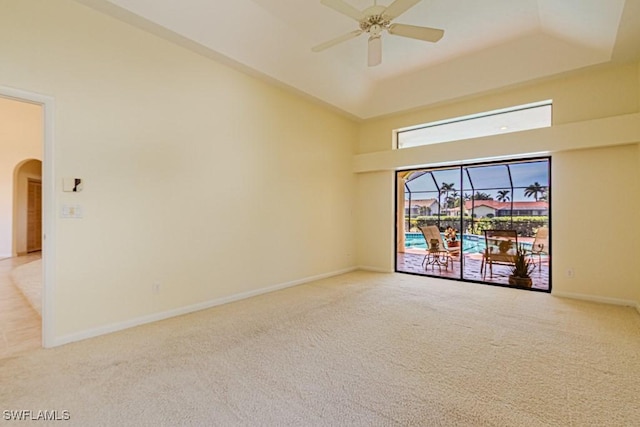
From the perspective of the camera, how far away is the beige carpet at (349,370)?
1.87 metres

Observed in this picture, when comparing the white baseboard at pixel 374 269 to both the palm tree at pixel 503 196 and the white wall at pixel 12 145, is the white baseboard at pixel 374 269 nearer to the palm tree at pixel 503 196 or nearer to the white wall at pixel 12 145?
the palm tree at pixel 503 196

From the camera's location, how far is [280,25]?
3922 millimetres

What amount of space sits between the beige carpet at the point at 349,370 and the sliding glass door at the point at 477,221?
5.22 ft

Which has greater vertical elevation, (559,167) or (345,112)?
(345,112)

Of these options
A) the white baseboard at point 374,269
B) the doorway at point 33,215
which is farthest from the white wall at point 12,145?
the white baseboard at point 374,269

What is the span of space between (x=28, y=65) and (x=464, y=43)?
195 inches

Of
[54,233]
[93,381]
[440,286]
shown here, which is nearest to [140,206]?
[54,233]

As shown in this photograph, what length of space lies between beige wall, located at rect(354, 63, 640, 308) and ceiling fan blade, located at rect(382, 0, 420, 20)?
9.81 feet

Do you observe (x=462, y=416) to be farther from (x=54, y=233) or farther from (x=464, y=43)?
(x=464, y=43)

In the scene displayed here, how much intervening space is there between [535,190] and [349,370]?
4.62 metres

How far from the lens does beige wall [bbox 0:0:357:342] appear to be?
2.83 metres

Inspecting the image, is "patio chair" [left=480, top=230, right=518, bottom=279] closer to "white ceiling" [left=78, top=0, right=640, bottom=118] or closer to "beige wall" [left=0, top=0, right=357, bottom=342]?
"white ceiling" [left=78, top=0, right=640, bottom=118]

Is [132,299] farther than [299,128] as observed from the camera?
No

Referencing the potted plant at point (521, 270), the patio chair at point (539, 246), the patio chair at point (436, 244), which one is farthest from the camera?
the patio chair at point (436, 244)
